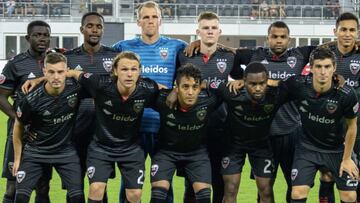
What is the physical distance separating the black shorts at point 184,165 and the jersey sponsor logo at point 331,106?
3.83ft

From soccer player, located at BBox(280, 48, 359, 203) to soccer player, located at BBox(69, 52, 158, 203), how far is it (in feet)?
4.39

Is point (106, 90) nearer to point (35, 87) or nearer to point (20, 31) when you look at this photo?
point (35, 87)

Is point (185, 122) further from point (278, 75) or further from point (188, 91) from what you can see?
point (278, 75)

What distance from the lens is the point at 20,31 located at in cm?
2530

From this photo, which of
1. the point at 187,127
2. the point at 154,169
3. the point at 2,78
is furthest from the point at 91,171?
the point at 2,78

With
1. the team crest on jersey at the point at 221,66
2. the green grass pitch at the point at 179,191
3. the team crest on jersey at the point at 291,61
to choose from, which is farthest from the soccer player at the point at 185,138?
the green grass pitch at the point at 179,191

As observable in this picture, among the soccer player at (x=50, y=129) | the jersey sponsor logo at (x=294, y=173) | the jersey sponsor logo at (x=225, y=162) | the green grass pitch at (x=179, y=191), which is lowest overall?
the green grass pitch at (x=179, y=191)

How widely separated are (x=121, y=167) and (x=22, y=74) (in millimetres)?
1282

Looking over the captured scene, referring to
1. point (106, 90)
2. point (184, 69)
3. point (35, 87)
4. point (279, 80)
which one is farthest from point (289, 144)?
point (35, 87)

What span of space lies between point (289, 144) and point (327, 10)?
2116cm

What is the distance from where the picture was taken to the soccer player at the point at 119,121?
5.86 metres

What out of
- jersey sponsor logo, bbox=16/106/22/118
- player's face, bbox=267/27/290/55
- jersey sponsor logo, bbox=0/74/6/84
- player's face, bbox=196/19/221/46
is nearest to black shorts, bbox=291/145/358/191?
player's face, bbox=267/27/290/55

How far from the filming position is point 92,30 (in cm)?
625

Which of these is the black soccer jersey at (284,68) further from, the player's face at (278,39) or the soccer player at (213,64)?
the soccer player at (213,64)
